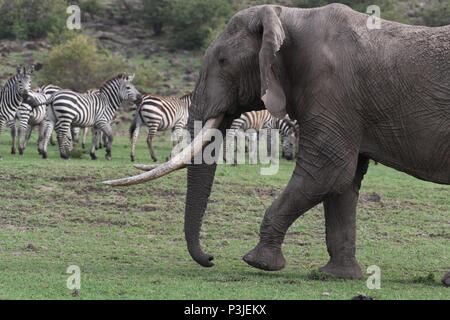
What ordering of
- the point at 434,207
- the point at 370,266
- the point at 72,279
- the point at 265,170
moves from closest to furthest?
the point at 72,279 → the point at 370,266 → the point at 434,207 → the point at 265,170

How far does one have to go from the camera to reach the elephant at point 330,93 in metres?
9.06

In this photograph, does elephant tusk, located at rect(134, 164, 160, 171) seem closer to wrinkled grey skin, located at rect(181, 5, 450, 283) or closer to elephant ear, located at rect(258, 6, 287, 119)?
wrinkled grey skin, located at rect(181, 5, 450, 283)

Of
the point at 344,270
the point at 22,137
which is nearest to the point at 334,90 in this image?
the point at 344,270

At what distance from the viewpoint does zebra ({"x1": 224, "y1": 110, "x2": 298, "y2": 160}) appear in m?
22.5

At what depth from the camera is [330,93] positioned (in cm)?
910

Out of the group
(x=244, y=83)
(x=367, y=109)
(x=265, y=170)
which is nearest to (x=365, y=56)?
(x=367, y=109)

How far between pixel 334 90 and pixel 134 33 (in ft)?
127

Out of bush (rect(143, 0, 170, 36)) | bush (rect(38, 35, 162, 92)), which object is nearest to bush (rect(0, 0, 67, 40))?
bush (rect(143, 0, 170, 36))

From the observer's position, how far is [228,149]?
2209 cm

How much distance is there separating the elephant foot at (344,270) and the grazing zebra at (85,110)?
439 inches

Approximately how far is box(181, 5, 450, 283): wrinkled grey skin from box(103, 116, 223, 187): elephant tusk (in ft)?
0.46

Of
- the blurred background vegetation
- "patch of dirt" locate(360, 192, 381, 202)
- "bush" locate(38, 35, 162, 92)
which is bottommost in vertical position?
"patch of dirt" locate(360, 192, 381, 202)

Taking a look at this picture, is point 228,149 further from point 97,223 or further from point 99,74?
point 99,74

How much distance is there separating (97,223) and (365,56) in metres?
5.27
